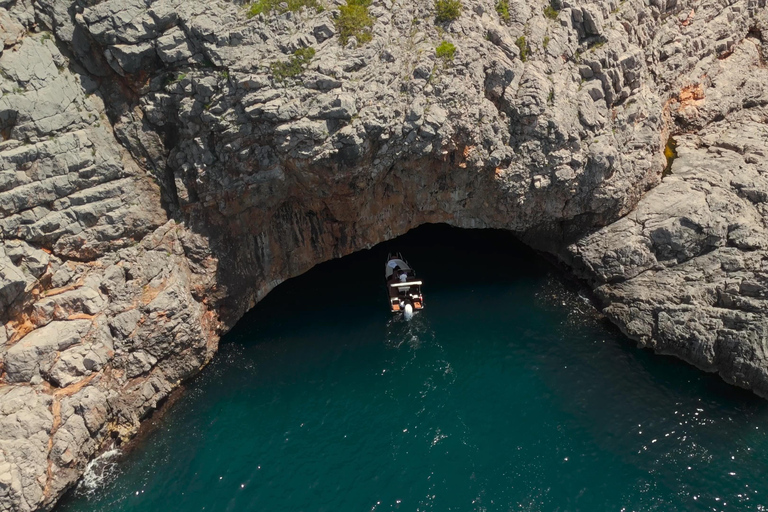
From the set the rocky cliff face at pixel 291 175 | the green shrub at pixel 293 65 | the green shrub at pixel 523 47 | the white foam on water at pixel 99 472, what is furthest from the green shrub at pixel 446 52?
the white foam on water at pixel 99 472

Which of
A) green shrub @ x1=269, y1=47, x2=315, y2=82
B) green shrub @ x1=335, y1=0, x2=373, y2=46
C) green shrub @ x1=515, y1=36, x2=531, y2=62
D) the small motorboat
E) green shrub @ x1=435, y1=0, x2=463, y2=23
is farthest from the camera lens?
the small motorboat

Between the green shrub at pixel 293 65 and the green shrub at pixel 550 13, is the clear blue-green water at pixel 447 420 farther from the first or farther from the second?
the green shrub at pixel 550 13

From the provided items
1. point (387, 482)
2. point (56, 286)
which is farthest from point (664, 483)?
point (56, 286)

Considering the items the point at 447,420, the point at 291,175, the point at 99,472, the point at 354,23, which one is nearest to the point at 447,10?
the point at 354,23

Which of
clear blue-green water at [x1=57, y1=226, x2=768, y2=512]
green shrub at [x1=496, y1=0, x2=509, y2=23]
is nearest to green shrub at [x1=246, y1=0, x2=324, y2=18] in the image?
green shrub at [x1=496, y1=0, x2=509, y2=23]

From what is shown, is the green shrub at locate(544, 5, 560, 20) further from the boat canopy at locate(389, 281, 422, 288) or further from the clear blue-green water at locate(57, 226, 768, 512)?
the boat canopy at locate(389, 281, 422, 288)

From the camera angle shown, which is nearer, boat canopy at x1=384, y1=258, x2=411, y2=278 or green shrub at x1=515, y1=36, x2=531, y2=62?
green shrub at x1=515, y1=36, x2=531, y2=62

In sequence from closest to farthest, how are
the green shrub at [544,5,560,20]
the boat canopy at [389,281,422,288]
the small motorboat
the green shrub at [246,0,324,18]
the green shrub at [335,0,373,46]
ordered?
the green shrub at [246,0,324,18] < the green shrub at [335,0,373,46] < the green shrub at [544,5,560,20] < the small motorboat < the boat canopy at [389,281,422,288]
